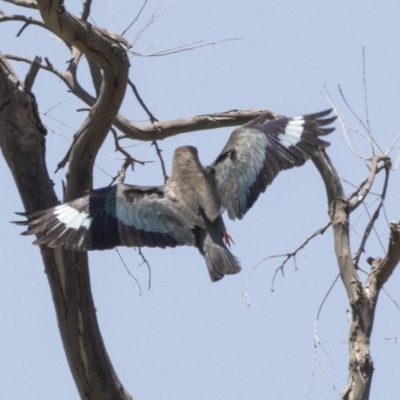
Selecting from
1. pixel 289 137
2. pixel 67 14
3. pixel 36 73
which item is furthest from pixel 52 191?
pixel 289 137

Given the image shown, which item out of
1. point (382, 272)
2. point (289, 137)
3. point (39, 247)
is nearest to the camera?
point (382, 272)

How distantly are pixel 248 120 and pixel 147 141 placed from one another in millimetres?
633

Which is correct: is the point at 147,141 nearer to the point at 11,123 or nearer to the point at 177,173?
the point at 177,173

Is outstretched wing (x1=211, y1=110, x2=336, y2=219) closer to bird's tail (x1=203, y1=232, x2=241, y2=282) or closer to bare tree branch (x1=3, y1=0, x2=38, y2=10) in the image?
bird's tail (x1=203, y1=232, x2=241, y2=282)

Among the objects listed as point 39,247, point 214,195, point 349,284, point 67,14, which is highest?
point 67,14

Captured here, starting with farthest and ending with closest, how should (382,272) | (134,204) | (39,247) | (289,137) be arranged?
(289,137), (134,204), (39,247), (382,272)

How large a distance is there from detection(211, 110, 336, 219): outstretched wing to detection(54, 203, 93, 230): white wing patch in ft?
2.58

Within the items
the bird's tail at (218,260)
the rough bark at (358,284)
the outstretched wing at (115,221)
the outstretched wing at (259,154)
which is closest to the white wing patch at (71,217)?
the outstretched wing at (115,221)

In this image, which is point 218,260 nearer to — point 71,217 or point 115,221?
point 115,221

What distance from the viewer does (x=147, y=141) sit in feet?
19.3

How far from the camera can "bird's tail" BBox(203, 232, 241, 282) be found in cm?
522

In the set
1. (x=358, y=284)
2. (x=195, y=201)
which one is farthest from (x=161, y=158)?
(x=358, y=284)

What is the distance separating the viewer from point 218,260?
17.3 ft

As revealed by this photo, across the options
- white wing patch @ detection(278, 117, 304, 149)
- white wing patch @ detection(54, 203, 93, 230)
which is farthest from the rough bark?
white wing patch @ detection(54, 203, 93, 230)
